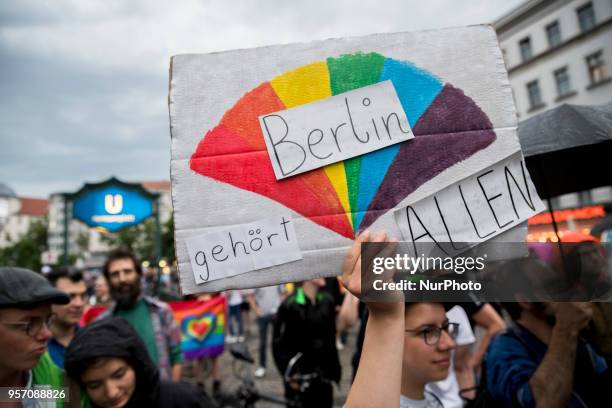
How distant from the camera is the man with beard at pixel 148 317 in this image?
3.35m

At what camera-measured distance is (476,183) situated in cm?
117

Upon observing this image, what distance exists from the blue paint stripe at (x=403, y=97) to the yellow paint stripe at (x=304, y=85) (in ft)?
0.53

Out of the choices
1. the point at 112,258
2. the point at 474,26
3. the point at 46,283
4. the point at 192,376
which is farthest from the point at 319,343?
the point at 192,376

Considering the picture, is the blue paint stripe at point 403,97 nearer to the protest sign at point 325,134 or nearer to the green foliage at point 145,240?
the protest sign at point 325,134

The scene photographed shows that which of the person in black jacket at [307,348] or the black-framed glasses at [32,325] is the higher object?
the black-framed glasses at [32,325]

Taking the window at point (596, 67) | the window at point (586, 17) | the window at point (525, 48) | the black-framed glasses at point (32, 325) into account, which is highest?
the window at point (525, 48)

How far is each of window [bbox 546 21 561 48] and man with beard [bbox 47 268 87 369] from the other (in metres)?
29.8

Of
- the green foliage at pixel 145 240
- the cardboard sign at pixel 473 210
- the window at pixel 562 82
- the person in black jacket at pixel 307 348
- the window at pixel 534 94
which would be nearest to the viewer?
the cardboard sign at pixel 473 210

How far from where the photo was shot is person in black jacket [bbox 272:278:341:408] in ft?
13.0

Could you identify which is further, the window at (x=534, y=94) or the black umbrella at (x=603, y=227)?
the window at (x=534, y=94)

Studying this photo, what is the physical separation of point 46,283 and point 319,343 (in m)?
2.62

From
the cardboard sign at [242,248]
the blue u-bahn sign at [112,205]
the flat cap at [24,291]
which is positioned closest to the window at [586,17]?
the blue u-bahn sign at [112,205]

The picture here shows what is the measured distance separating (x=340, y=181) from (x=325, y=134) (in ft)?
0.45

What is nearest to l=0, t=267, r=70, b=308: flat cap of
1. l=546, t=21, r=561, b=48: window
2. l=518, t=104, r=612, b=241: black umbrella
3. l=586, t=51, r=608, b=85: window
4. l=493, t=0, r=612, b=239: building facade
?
l=518, t=104, r=612, b=241: black umbrella
